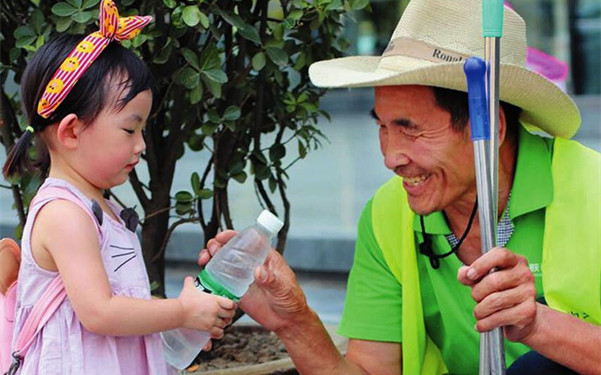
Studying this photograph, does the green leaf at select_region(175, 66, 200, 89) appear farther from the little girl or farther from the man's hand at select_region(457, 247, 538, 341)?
the man's hand at select_region(457, 247, 538, 341)

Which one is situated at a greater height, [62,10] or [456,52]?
[62,10]

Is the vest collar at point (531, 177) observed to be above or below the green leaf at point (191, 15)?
below

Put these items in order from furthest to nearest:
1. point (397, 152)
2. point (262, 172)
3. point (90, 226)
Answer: point (262, 172), point (397, 152), point (90, 226)

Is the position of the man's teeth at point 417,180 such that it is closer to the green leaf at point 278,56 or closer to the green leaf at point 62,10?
the green leaf at point 278,56

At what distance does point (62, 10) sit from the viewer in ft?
8.54

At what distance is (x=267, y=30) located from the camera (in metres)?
3.05

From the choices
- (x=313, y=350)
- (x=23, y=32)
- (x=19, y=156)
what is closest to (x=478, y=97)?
(x=313, y=350)

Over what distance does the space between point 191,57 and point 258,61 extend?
0.67 feet

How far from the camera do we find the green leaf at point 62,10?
259 cm

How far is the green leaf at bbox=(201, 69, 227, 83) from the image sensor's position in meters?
2.72

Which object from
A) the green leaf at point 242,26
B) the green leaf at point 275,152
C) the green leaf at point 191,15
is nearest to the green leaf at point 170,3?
the green leaf at point 191,15

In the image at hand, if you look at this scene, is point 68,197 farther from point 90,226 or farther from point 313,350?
point 313,350

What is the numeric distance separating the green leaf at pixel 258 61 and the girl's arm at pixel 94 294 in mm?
779

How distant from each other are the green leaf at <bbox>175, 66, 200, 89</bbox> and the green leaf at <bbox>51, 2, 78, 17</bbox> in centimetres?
32
